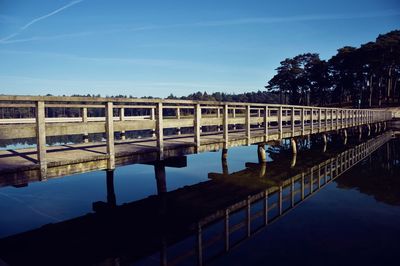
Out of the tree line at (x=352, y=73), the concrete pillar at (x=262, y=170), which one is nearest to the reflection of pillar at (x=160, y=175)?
the concrete pillar at (x=262, y=170)

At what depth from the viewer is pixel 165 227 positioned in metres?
7.42

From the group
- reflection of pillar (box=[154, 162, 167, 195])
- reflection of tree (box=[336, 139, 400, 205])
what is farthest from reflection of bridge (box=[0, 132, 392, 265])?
reflection of tree (box=[336, 139, 400, 205])

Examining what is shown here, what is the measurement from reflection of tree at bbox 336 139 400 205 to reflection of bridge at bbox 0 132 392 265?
5.45 feet

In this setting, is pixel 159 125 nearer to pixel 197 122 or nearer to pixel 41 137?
pixel 197 122

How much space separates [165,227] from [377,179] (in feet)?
33.4

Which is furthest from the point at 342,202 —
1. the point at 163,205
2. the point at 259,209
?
the point at 163,205

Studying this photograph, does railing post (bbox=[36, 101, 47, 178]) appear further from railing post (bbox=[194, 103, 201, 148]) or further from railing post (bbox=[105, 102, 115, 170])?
railing post (bbox=[194, 103, 201, 148])

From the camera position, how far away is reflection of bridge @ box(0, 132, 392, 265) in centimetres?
600

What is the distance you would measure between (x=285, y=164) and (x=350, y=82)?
5756cm

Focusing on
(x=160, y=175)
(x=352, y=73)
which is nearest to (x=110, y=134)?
(x=160, y=175)

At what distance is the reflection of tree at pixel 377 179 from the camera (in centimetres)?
1075

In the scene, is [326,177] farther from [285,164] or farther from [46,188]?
[46,188]

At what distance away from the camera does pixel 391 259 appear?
19.1 feet

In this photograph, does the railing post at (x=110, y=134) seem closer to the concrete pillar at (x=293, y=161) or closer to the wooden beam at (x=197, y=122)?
the wooden beam at (x=197, y=122)
